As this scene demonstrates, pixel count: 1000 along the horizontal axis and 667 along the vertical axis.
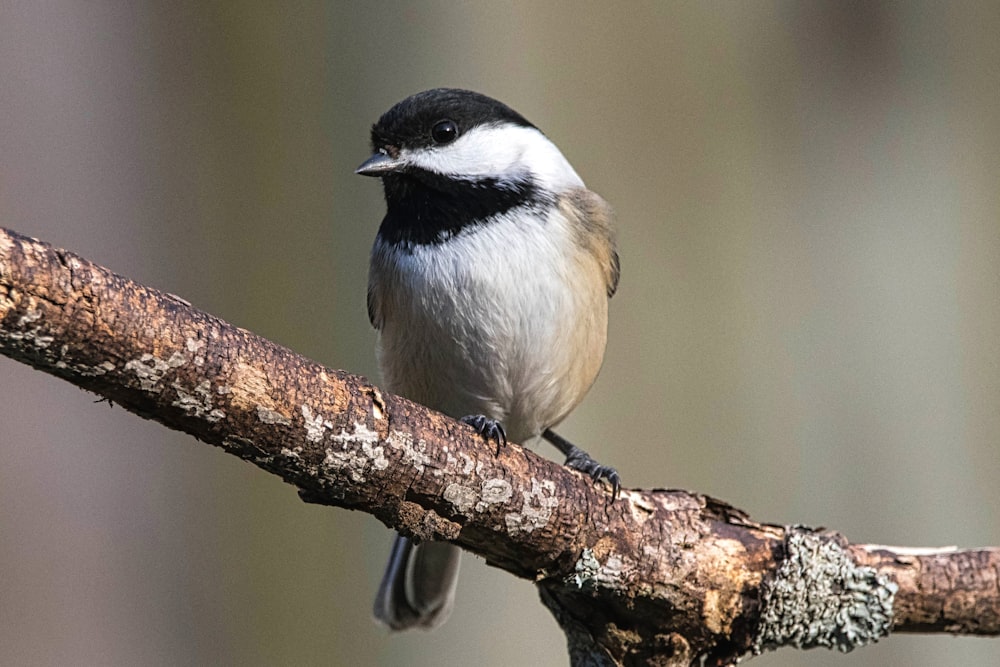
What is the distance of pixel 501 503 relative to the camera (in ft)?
3.84

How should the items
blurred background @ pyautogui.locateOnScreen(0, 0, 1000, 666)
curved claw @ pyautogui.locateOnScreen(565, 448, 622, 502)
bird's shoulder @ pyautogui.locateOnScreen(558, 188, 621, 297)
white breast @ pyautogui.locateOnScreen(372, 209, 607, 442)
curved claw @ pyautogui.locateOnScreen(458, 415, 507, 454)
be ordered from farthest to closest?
1. blurred background @ pyautogui.locateOnScreen(0, 0, 1000, 666)
2. bird's shoulder @ pyautogui.locateOnScreen(558, 188, 621, 297)
3. white breast @ pyautogui.locateOnScreen(372, 209, 607, 442)
4. curved claw @ pyautogui.locateOnScreen(565, 448, 622, 502)
5. curved claw @ pyautogui.locateOnScreen(458, 415, 507, 454)

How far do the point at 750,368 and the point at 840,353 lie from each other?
0.26 meters

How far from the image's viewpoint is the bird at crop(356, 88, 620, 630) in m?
1.56

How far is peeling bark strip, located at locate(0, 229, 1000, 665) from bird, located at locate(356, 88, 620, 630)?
0.23 meters

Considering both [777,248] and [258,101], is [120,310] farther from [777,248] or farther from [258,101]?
[777,248]

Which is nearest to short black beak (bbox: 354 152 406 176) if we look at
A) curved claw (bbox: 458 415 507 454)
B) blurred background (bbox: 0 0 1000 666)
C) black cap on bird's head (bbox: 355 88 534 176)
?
black cap on bird's head (bbox: 355 88 534 176)

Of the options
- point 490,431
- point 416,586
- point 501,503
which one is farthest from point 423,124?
point 416,586

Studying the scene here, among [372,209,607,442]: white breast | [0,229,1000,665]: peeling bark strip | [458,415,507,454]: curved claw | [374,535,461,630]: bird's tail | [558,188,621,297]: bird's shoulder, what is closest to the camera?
[0,229,1000,665]: peeling bark strip

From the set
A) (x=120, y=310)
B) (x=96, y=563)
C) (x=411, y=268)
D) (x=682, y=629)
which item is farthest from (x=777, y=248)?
(x=120, y=310)

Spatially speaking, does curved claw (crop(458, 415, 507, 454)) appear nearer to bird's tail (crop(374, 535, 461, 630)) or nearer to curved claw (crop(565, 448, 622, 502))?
curved claw (crop(565, 448, 622, 502))

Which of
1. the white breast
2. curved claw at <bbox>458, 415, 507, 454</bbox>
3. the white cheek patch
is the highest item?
the white cheek patch

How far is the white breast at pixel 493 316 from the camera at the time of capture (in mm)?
1552

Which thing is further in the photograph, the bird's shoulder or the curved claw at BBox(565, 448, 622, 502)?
the bird's shoulder

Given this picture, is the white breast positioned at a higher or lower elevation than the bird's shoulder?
lower
